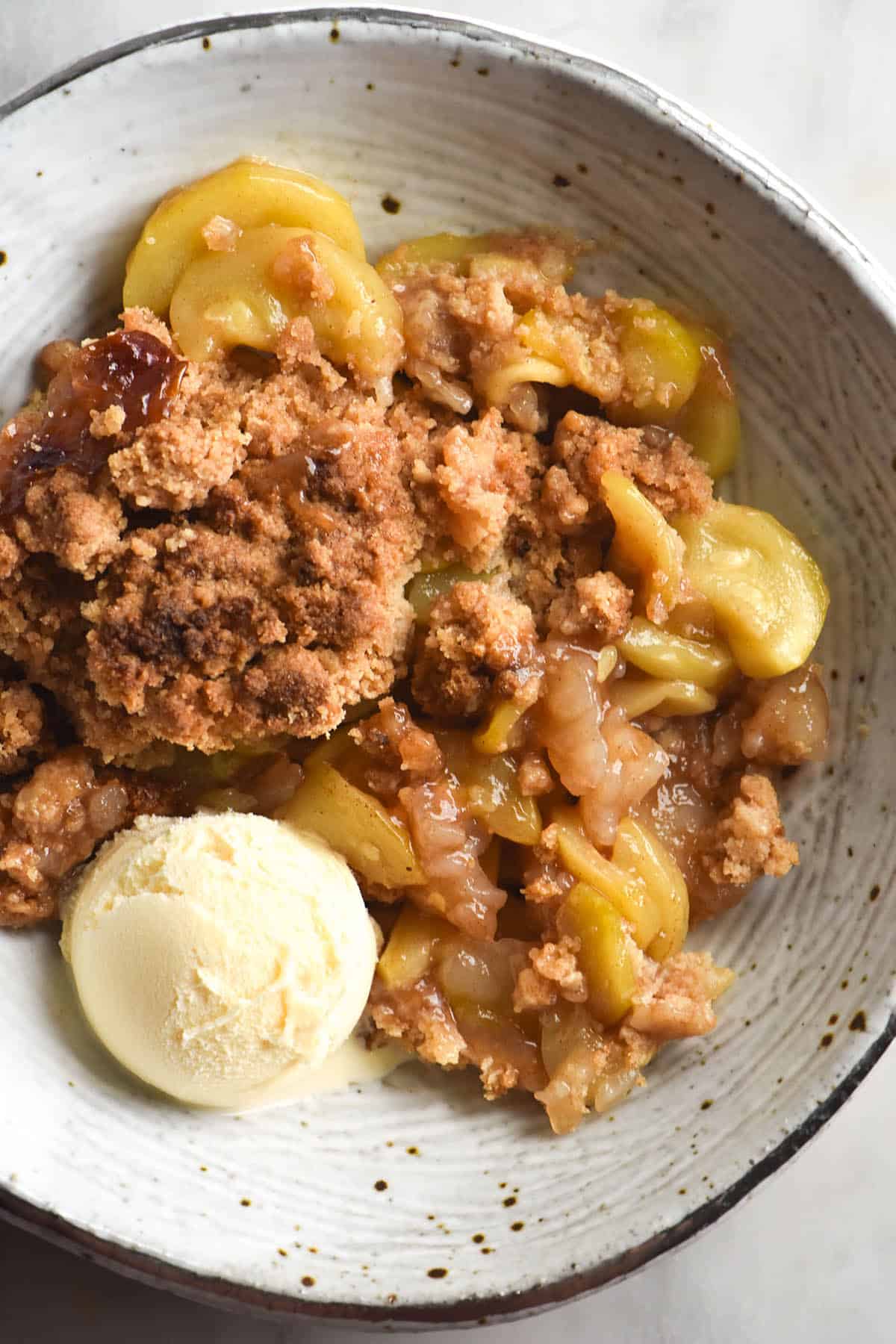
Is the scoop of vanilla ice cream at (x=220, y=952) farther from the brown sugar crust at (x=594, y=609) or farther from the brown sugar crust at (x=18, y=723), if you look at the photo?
the brown sugar crust at (x=594, y=609)

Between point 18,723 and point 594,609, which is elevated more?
point 594,609

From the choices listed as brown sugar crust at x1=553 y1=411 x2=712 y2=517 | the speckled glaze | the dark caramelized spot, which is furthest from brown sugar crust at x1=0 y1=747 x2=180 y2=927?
brown sugar crust at x1=553 y1=411 x2=712 y2=517

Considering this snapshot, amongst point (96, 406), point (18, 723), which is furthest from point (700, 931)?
point (96, 406)

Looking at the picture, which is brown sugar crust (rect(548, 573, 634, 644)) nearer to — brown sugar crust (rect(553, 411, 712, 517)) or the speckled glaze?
brown sugar crust (rect(553, 411, 712, 517))

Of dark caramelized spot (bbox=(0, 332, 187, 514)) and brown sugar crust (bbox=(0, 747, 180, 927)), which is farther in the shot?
brown sugar crust (bbox=(0, 747, 180, 927))

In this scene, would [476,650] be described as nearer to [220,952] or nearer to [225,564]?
[225,564]

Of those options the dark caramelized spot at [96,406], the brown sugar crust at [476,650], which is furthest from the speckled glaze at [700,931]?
the brown sugar crust at [476,650]

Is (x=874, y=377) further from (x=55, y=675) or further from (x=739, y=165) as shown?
(x=55, y=675)
